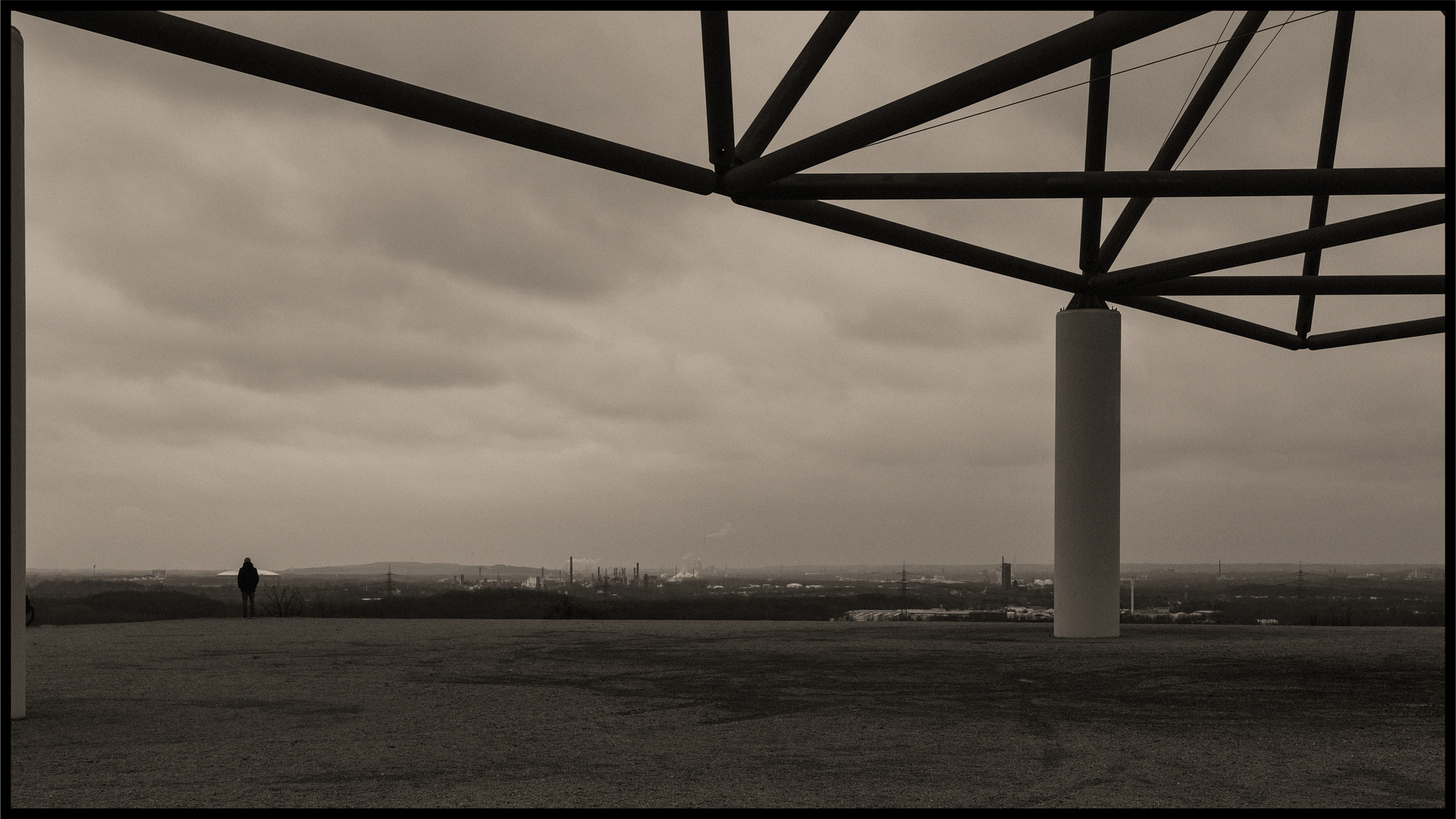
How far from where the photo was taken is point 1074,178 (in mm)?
13680

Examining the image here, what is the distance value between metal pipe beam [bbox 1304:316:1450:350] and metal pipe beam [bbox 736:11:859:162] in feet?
47.2

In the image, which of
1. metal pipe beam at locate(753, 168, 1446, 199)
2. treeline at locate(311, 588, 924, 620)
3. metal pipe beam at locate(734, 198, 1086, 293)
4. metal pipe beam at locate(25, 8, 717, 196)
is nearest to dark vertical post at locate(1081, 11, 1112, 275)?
metal pipe beam at locate(734, 198, 1086, 293)

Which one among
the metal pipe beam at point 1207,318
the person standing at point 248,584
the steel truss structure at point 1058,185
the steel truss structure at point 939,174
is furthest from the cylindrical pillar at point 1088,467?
the person standing at point 248,584

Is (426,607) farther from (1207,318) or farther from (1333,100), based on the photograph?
(1333,100)

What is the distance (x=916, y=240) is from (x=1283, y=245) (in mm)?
4944

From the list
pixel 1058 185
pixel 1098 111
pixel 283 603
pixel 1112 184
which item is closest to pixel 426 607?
pixel 283 603

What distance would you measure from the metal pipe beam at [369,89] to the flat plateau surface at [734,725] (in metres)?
5.66

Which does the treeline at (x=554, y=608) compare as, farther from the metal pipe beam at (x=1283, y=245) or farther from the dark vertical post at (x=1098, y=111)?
the dark vertical post at (x=1098, y=111)

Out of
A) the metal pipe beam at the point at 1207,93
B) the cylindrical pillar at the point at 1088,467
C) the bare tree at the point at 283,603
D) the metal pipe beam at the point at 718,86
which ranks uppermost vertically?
the metal pipe beam at the point at 1207,93

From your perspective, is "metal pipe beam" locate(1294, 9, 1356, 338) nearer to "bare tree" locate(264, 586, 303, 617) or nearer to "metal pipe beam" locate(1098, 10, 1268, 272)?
"metal pipe beam" locate(1098, 10, 1268, 272)

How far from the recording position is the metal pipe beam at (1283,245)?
15406 mm

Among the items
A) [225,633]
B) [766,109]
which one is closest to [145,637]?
[225,633]

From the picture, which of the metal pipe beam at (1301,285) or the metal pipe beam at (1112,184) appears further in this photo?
the metal pipe beam at (1301,285)

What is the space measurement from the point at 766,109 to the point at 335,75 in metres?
4.41
